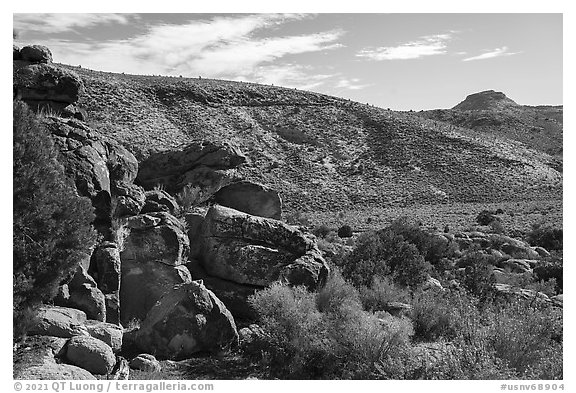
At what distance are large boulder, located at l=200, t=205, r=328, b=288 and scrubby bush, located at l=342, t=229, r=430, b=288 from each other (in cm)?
264

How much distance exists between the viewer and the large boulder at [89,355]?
27.1 feet

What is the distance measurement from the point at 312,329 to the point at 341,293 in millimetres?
2144

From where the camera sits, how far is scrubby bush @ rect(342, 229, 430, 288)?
15.2 metres

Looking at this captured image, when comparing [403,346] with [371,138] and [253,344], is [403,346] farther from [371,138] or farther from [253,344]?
[371,138]

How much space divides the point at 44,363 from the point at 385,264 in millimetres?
10036

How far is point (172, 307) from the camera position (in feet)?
32.3

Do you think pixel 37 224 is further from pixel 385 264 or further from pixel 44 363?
pixel 385 264

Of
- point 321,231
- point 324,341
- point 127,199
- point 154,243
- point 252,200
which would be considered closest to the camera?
point 324,341

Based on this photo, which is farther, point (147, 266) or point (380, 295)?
point (380, 295)

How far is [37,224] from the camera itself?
7.85m

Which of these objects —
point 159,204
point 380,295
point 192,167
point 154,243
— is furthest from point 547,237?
point 154,243

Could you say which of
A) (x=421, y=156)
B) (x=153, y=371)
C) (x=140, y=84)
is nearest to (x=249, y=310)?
(x=153, y=371)

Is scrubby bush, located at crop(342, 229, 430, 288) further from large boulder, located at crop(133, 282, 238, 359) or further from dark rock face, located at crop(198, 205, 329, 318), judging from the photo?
large boulder, located at crop(133, 282, 238, 359)

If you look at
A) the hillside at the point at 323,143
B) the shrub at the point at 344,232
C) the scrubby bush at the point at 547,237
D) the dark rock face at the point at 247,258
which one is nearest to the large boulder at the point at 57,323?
the dark rock face at the point at 247,258
